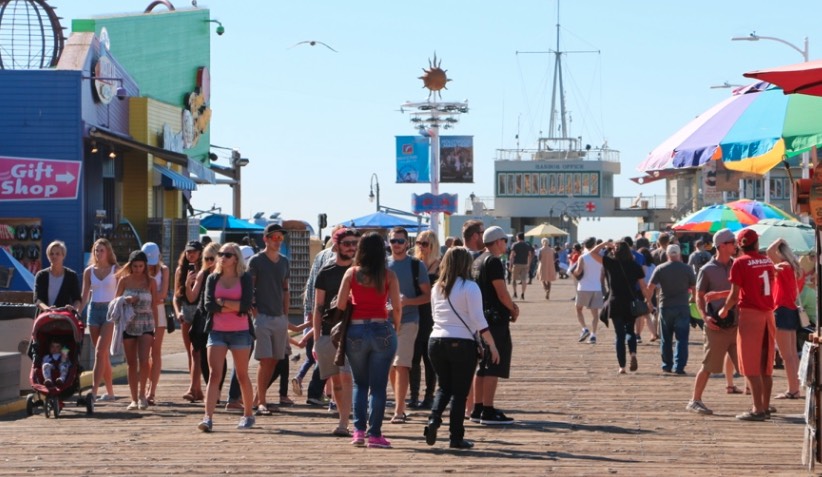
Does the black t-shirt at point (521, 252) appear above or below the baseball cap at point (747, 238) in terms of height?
below

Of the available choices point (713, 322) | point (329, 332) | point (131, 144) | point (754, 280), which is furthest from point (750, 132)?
point (131, 144)

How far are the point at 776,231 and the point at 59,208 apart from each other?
48.4ft

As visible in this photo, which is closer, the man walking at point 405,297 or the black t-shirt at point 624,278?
the man walking at point 405,297

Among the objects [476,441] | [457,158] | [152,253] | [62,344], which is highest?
[457,158]

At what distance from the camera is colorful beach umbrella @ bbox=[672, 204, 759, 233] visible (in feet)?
86.9

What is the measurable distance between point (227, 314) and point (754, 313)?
4.76m

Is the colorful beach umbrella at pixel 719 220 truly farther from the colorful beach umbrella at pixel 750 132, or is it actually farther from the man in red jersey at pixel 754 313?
the man in red jersey at pixel 754 313

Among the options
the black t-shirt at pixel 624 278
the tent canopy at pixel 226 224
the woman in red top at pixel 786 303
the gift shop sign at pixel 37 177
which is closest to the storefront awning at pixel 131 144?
the gift shop sign at pixel 37 177

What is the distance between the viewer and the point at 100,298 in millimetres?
14594

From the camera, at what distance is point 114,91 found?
103 feet

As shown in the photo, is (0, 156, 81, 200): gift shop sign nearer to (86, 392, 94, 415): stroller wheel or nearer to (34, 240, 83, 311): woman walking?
(34, 240, 83, 311): woman walking

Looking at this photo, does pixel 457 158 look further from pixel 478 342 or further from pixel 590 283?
pixel 478 342

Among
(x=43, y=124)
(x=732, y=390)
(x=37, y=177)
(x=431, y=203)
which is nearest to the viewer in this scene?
(x=732, y=390)

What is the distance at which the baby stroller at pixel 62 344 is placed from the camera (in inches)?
544
